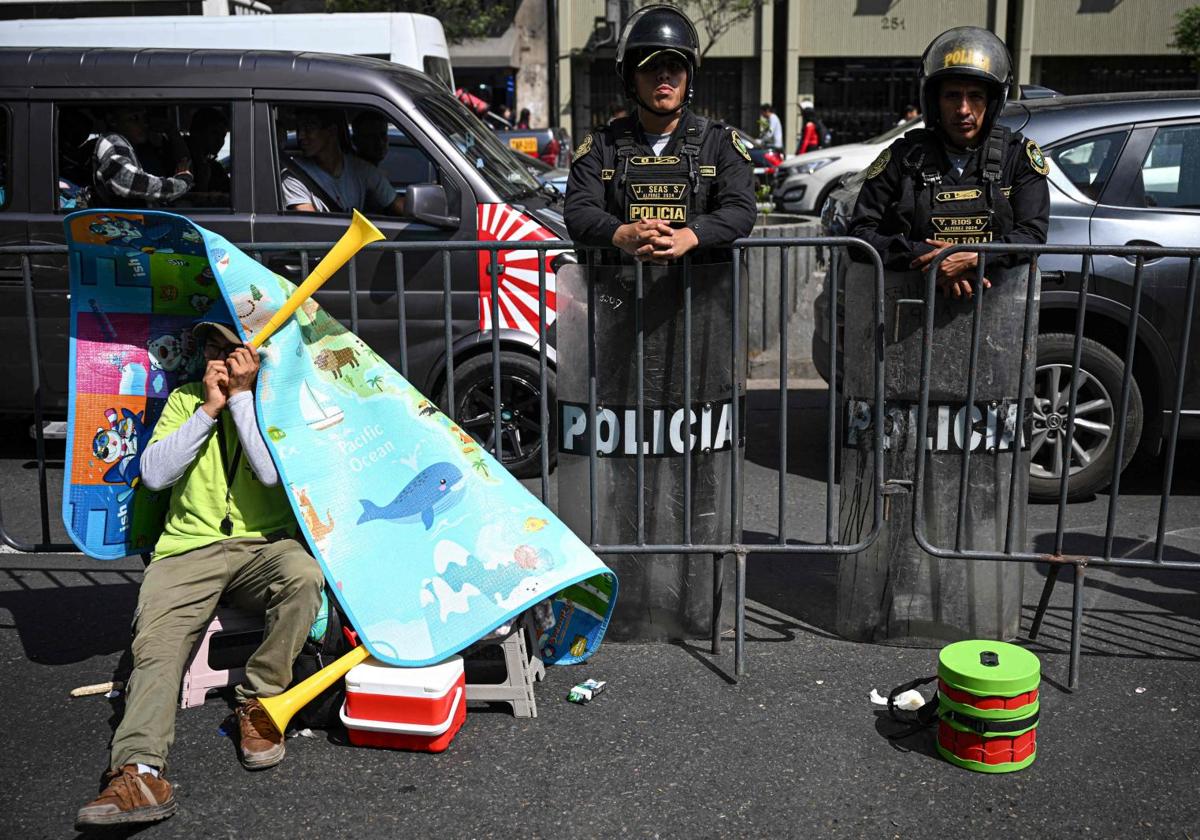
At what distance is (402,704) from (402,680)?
7cm

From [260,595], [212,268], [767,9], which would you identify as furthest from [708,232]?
[767,9]

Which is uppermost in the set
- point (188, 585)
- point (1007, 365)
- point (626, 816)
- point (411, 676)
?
point (1007, 365)

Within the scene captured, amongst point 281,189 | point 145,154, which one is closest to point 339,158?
point 281,189

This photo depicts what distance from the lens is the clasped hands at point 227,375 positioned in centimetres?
366

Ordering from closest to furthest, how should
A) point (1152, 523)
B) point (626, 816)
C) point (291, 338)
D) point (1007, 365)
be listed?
point (626, 816) → point (291, 338) → point (1007, 365) → point (1152, 523)

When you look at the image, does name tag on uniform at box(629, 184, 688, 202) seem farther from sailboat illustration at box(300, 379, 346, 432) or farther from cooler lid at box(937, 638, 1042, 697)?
cooler lid at box(937, 638, 1042, 697)

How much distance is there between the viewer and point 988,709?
340cm

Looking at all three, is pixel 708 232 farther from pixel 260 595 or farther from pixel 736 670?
pixel 260 595

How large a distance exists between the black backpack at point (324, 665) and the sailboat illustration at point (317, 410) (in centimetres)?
53

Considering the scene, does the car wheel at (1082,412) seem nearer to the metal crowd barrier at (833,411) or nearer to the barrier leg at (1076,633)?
the metal crowd barrier at (833,411)

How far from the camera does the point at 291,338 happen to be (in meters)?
3.77

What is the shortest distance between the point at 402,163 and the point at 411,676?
3774 mm

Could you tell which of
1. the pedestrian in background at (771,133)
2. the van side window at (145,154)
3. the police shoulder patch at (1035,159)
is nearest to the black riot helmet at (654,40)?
the police shoulder patch at (1035,159)

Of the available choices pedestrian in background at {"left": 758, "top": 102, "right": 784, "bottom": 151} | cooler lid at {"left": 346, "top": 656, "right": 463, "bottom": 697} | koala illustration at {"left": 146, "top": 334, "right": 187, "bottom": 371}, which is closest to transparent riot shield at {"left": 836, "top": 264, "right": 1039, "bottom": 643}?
cooler lid at {"left": 346, "top": 656, "right": 463, "bottom": 697}
